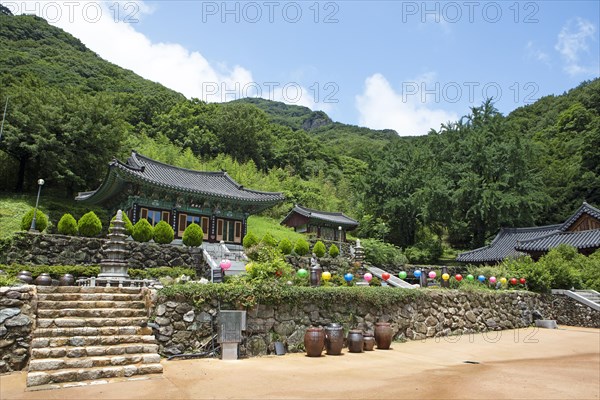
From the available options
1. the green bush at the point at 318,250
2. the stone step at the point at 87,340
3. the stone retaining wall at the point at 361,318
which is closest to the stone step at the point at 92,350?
the stone step at the point at 87,340

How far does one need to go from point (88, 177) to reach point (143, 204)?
10.2 metres

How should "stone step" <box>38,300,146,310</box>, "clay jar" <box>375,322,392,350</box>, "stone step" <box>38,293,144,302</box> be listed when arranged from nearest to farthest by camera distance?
1. "stone step" <box>38,300,146,310</box>
2. "stone step" <box>38,293,144,302</box>
3. "clay jar" <box>375,322,392,350</box>

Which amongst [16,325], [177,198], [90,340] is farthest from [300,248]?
[16,325]

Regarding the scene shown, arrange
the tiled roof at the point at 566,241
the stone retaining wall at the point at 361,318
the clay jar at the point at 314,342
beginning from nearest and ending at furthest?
1. the stone retaining wall at the point at 361,318
2. the clay jar at the point at 314,342
3. the tiled roof at the point at 566,241

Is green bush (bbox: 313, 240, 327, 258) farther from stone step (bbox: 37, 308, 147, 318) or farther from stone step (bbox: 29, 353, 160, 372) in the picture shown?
stone step (bbox: 29, 353, 160, 372)

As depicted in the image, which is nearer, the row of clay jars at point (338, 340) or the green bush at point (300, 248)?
the row of clay jars at point (338, 340)

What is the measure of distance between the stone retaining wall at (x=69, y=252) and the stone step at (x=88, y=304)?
8.74m

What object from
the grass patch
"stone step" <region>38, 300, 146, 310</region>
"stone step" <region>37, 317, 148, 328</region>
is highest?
the grass patch

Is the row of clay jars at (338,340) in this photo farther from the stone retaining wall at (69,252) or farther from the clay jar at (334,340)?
the stone retaining wall at (69,252)

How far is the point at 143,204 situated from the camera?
75.6ft

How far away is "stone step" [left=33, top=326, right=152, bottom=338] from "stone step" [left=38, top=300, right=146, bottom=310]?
2.44 feet

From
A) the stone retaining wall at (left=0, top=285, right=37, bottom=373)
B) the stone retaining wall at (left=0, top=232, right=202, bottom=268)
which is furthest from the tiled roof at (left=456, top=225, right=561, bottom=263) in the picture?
the stone retaining wall at (left=0, top=285, right=37, bottom=373)

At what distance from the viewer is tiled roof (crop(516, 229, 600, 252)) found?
2289 cm

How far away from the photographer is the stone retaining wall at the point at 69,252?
16188 millimetres
